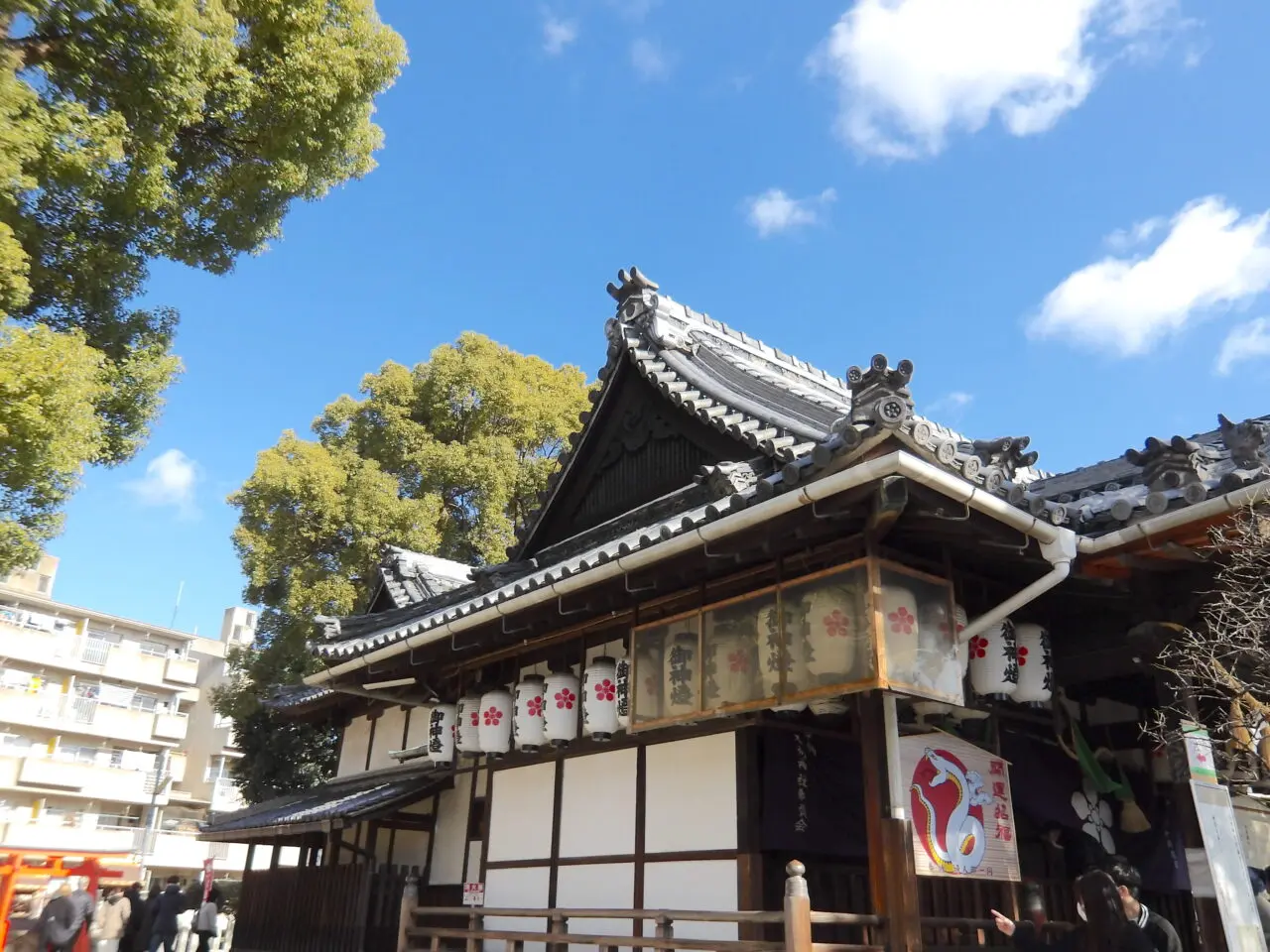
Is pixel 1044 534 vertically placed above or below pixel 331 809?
above

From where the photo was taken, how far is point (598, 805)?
1031cm

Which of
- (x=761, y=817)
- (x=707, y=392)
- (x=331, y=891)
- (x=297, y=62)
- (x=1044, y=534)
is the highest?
(x=297, y=62)

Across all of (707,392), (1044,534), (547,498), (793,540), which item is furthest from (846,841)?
(547,498)

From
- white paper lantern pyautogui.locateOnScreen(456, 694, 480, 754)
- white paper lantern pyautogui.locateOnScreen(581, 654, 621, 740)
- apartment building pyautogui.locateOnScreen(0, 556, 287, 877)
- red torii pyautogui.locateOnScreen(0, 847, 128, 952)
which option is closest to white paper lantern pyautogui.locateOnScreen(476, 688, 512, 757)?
white paper lantern pyautogui.locateOnScreen(456, 694, 480, 754)

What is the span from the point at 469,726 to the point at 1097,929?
26.4ft

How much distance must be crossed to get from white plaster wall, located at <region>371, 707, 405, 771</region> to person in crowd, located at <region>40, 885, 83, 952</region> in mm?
5170

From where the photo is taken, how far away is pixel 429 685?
44.3 ft

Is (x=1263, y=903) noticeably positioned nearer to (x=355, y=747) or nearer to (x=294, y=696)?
(x=355, y=747)

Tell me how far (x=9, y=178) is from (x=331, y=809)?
32.5ft

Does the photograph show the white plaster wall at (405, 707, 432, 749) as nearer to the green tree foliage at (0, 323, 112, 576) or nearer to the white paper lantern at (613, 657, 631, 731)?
the white paper lantern at (613, 657, 631, 731)

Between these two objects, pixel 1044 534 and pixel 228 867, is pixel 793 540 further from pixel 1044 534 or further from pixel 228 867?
pixel 228 867

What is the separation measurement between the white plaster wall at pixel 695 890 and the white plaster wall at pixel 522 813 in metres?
Answer: 1.86

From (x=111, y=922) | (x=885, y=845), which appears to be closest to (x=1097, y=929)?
(x=885, y=845)

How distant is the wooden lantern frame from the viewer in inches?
288
